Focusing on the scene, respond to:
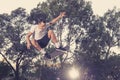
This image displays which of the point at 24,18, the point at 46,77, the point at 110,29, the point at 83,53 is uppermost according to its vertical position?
the point at 24,18

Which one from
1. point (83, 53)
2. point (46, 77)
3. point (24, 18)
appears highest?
point (24, 18)

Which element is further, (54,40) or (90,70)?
(90,70)

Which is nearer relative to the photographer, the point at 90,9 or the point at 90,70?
the point at 90,9

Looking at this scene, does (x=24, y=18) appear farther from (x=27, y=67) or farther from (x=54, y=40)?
(x=54, y=40)

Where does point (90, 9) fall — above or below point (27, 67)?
above

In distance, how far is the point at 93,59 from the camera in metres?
54.4

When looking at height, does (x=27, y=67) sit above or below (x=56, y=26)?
below

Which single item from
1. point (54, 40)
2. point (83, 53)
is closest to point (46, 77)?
point (83, 53)

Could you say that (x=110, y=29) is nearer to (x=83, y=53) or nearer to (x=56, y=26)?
(x=83, y=53)

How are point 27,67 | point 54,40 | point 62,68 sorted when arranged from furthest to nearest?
point 27,67 → point 62,68 → point 54,40

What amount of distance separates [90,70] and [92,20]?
9800mm

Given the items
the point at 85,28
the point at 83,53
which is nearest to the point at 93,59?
the point at 83,53

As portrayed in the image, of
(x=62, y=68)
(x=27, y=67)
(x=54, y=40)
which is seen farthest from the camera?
(x=27, y=67)

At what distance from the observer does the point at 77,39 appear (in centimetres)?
5350
